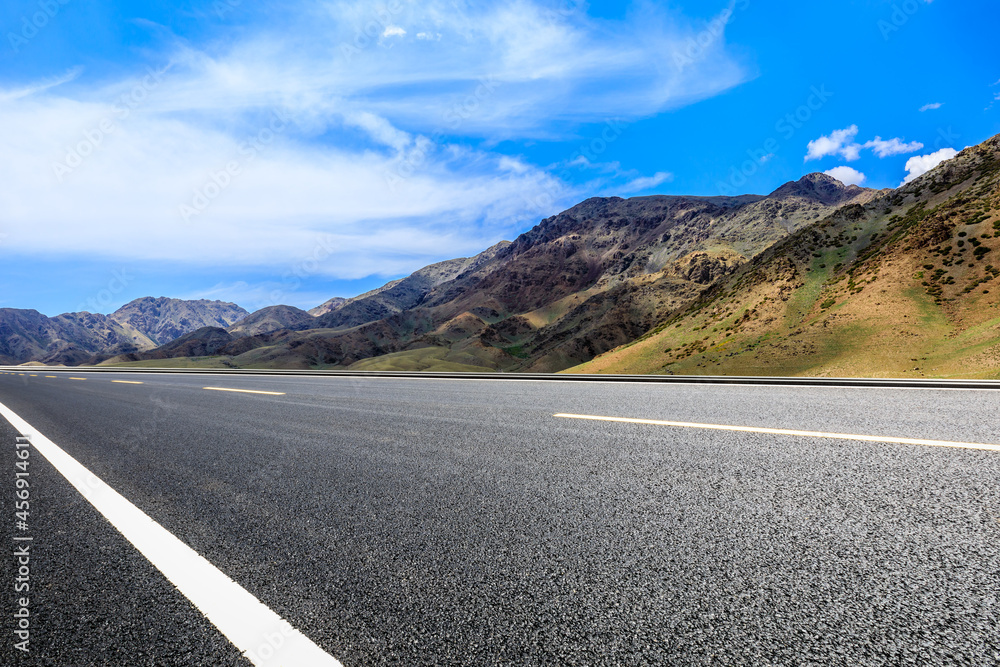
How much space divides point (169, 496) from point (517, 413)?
4665 millimetres

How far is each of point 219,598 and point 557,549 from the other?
165 centimetres

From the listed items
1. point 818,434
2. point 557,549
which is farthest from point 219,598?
point 818,434

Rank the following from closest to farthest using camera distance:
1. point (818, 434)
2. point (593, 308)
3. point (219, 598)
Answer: point (219, 598) < point (818, 434) < point (593, 308)

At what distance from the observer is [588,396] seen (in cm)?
1019

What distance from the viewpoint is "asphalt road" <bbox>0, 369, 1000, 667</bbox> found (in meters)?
1.84

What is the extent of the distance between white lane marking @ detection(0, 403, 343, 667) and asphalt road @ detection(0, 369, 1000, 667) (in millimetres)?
55

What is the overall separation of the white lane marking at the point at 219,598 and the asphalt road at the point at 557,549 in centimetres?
6

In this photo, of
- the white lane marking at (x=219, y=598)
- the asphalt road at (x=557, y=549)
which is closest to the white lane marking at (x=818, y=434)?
the asphalt road at (x=557, y=549)

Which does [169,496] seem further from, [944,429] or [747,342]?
[747,342]

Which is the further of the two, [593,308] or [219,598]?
[593,308]

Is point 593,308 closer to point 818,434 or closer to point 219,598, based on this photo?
point 818,434

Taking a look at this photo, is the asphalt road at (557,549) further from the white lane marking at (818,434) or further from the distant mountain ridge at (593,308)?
the distant mountain ridge at (593,308)

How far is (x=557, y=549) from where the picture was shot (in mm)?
2617

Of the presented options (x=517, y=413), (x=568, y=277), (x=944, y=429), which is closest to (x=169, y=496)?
(x=517, y=413)
